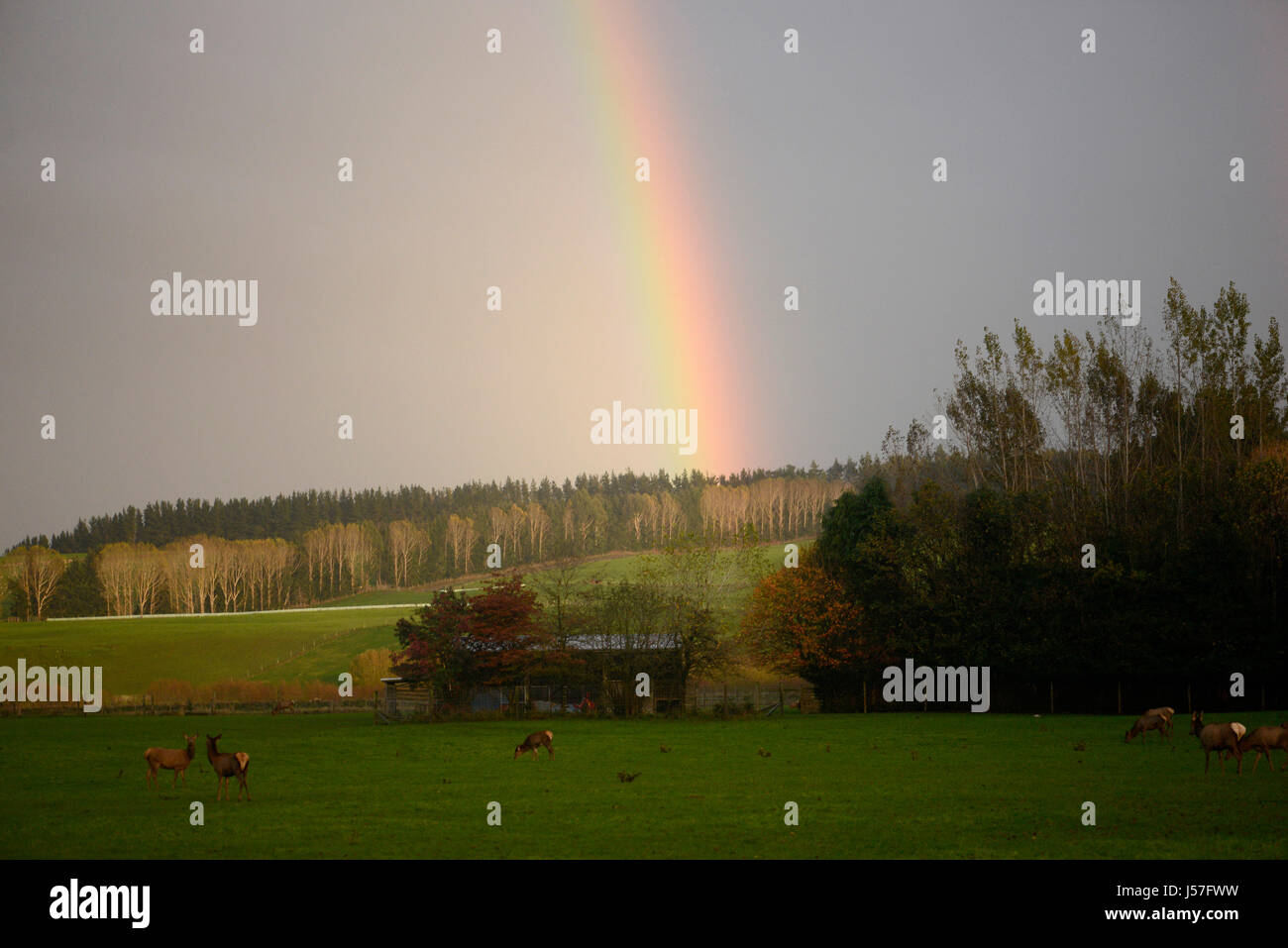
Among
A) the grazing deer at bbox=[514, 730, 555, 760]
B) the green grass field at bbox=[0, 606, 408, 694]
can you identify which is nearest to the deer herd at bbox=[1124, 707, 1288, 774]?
the grazing deer at bbox=[514, 730, 555, 760]

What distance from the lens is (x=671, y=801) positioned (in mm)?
21609

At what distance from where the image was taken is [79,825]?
19031 mm

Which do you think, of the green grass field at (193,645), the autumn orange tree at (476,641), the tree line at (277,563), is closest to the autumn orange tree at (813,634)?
the autumn orange tree at (476,641)

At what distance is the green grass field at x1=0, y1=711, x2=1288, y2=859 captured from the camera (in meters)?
16.4

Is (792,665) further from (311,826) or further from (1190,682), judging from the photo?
(311,826)

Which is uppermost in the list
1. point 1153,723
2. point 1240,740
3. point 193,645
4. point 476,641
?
point 1240,740

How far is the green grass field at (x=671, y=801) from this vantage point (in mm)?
16438

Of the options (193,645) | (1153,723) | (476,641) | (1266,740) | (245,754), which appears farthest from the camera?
(193,645)

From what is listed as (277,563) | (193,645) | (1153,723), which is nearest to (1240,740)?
(1153,723)

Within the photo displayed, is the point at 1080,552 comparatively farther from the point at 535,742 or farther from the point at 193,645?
the point at 193,645

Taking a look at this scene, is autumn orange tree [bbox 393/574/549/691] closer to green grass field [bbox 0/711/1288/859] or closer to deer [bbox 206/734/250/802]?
green grass field [bbox 0/711/1288/859]

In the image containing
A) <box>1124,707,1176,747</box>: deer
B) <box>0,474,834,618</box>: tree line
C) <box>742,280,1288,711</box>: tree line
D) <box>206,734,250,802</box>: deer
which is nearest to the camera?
<box>206,734,250,802</box>: deer

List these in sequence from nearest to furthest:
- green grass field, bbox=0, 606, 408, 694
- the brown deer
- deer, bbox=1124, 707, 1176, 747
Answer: the brown deer, deer, bbox=1124, 707, 1176, 747, green grass field, bbox=0, 606, 408, 694
